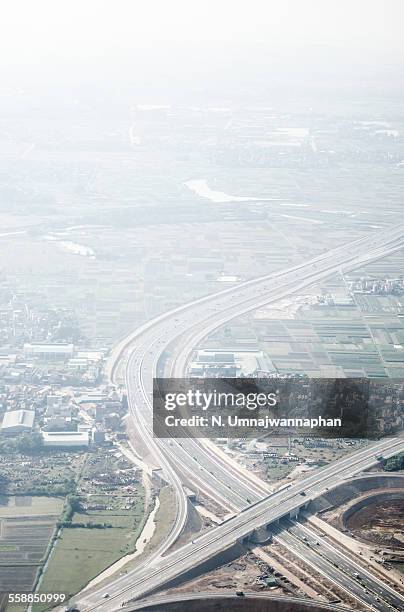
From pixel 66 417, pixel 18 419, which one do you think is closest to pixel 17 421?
pixel 18 419

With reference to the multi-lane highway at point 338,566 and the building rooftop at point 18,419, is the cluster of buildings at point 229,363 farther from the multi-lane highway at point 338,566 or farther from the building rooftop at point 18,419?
the multi-lane highway at point 338,566

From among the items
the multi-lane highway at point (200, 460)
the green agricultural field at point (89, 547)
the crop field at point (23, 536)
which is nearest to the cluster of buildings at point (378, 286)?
the multi-lane highway at point (200, 460)

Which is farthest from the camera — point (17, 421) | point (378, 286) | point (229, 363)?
point (378, 286)

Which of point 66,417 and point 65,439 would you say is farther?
point 66,417

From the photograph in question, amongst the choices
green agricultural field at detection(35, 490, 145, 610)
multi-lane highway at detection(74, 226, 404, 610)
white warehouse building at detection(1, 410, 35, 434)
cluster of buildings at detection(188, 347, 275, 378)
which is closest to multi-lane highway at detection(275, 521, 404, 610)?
multi-lane highway at detection(74, 226, 404, 610)

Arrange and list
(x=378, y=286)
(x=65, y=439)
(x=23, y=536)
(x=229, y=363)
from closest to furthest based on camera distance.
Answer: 1. (x=23, y=536)
2. (x=65, y=439)
3. (x=229, y=363)
4. (x=378, y=286)

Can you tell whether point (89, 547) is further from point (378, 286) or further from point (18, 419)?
point (378, 286)

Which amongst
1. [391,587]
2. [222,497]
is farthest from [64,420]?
[391,587]

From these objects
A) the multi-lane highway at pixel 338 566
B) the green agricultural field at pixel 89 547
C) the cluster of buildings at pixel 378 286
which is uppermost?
the cluster of buildings at pixel 378 286

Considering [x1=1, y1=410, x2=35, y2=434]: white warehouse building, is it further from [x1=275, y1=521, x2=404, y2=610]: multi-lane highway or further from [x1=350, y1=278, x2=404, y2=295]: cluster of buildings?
[x1=350, y1=278, x2=404, y2=295]: cluster of buildings
